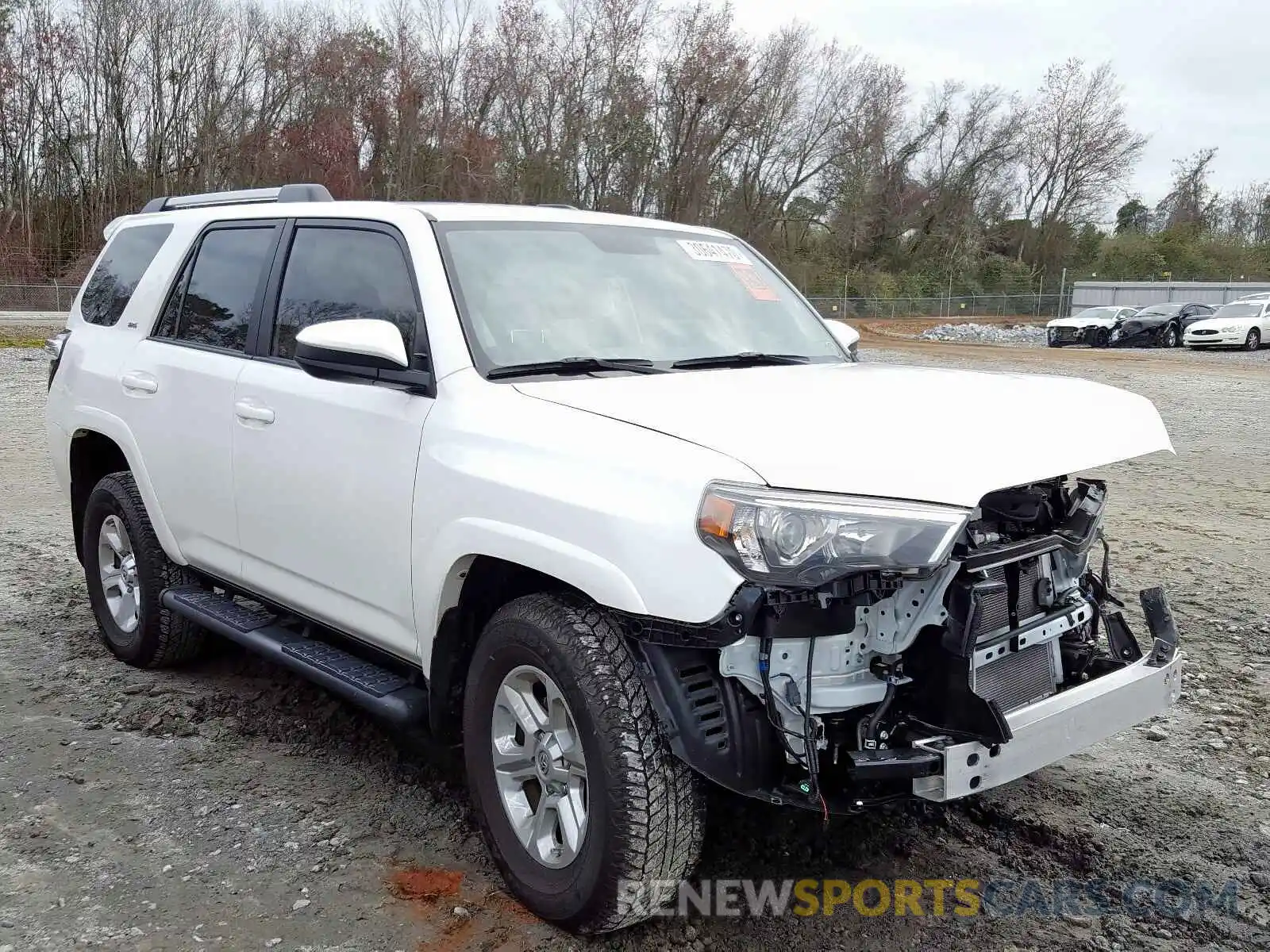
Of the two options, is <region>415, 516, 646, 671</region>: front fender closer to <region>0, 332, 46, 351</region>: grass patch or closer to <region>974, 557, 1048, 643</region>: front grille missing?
<region>974, 557, 1048, 643</region>: front grille missing

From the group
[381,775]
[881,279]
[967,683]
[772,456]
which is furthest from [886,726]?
[881,279]

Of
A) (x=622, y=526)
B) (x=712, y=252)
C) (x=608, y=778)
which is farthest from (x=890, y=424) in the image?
(x=712, y=252)

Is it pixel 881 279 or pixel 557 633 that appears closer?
pixel 557 633

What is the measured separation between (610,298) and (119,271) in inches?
113

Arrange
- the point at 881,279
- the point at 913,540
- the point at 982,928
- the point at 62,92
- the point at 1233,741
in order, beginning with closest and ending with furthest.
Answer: the point at 913,540 < the point at 982,928 < the point at 1233,741 < the point at 62,92 < the point at 881,279

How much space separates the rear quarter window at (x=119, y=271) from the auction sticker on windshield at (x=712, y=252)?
2433 mm

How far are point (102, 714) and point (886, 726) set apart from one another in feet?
11.1

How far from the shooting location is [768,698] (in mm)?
2600

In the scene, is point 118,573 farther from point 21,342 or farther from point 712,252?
point 21,342

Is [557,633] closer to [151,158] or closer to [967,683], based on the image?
[967,683]

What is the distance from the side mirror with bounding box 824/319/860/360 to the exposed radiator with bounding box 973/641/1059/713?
179 centimetres

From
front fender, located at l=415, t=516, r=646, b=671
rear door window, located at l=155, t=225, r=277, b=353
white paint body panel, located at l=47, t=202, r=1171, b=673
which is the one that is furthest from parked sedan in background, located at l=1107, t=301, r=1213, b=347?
front fender, located at l=415, t=516, r=646, b=671

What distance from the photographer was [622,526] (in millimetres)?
2650

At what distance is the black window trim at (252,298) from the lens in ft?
13.9
